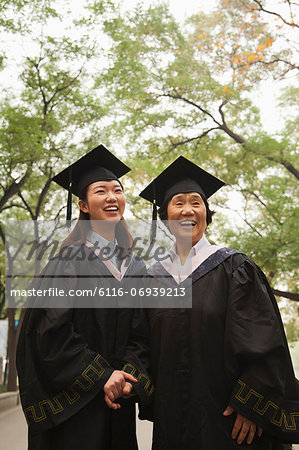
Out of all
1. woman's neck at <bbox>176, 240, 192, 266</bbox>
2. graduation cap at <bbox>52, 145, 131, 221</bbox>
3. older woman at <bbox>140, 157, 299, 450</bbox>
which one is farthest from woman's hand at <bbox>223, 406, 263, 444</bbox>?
graduation cap at <bbox>52, 145, 131, 221</bbox>

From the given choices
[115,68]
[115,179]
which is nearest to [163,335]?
[115,179]

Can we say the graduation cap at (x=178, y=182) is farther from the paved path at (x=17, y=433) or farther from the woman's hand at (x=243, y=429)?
the paved path at (x=17, y=433)

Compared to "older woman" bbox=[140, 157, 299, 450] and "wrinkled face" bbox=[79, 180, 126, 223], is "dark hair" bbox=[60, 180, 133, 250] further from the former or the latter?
"older woman" bbox=[140, 157, 299, 450]

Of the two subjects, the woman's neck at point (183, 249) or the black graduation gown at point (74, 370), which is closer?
the black graduation gown at point (74, 370)

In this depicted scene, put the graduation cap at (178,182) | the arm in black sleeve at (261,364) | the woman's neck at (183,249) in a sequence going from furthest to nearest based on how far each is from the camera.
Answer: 1. the graduation cap at (178,182)
2. the woman's neck at (183,249)
3. the arm in black sleeve at (261,364)

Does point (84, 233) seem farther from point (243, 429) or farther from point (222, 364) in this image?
point (243, 429)

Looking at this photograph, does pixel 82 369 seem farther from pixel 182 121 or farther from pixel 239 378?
pixel 182 121

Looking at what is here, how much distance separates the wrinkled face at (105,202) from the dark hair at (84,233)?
50 millimetres

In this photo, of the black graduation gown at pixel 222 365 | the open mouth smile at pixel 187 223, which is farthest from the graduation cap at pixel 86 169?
the black graduation gown at pixel 222 365

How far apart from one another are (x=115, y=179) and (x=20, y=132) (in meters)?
6.42

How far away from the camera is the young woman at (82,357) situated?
2.51 meters

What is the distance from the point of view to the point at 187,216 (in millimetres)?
3072

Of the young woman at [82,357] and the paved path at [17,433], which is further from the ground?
the young woman at [82,357]

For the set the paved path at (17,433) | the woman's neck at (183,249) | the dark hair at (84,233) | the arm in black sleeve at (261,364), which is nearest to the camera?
the arm in black sleeve at (261,364)
